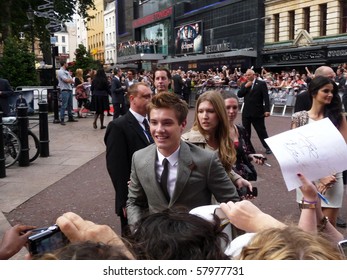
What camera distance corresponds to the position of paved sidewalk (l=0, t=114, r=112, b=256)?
6.43 meters

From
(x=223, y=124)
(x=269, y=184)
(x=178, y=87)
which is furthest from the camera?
(x=178, y=87)

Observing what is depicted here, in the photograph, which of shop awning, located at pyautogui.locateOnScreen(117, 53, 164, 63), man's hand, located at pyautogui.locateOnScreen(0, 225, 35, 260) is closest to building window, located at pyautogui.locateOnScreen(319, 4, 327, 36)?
shop awning, located at pyautogui.locateOnScreen(117, 53, 164, 63)

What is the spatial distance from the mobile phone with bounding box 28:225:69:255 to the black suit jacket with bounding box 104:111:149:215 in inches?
76.9

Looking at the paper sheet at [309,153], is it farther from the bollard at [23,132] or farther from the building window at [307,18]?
the building window at [307,18]

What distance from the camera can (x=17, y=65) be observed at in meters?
18.5

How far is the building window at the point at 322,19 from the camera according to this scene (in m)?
36.4

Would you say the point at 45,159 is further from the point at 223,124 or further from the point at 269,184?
the point at 223,124

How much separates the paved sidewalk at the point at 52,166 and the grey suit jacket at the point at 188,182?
2.85 meters

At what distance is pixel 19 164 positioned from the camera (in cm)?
842

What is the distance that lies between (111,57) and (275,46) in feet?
228

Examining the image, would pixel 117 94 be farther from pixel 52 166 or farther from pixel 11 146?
pixel 11 146

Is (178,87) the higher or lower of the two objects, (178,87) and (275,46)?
the lower

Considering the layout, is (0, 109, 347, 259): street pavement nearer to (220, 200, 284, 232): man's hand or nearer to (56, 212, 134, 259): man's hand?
(220, 200, 284, 232): man's hand

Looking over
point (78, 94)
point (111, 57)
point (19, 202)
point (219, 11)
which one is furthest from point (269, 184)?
point (111, 57)
